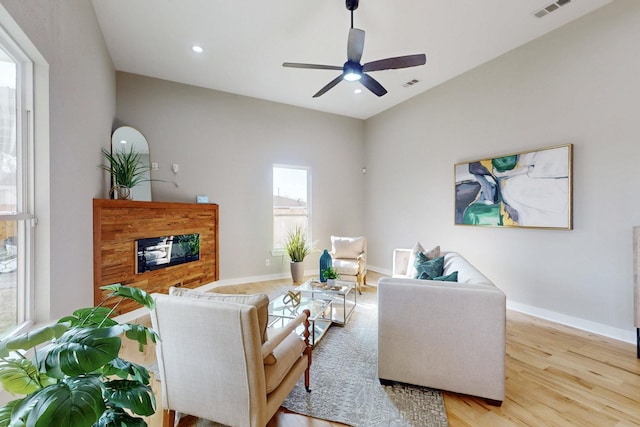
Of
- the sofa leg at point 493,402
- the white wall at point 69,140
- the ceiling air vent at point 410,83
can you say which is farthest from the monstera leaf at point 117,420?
the ceiling air vent at point 410,83

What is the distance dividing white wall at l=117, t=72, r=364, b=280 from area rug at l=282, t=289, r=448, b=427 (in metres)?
2.98

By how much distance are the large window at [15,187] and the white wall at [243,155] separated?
2701 millimetres

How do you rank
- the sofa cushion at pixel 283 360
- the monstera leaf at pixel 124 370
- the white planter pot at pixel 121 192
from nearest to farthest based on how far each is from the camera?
the monstera leaf at pixel 124 370
the sofa cushion at pixel 283 360
the white planter pot at pixel 121 192

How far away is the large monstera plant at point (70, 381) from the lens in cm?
63

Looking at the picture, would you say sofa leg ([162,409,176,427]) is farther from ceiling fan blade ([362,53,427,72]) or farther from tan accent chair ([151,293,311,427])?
ceiling fan blade ([362,53,427,72])

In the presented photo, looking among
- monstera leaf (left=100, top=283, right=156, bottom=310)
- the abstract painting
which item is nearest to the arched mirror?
monstera leaf (left=100, top=283, right=156, bottom=310)

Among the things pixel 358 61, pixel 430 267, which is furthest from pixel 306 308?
pixel 358 61

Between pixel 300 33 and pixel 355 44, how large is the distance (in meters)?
0.99

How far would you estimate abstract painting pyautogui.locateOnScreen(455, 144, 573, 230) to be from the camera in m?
3.18

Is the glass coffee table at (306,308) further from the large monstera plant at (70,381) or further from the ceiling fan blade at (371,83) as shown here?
the ceiling fan blade at (371,83)

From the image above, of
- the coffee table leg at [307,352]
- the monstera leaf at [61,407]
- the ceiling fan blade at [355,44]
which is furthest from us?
the ceiling fan blade at [355,44]

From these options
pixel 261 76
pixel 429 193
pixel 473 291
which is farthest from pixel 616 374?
pixel 261 76

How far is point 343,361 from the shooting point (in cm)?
242

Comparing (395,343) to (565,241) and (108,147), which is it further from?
(108,147)
